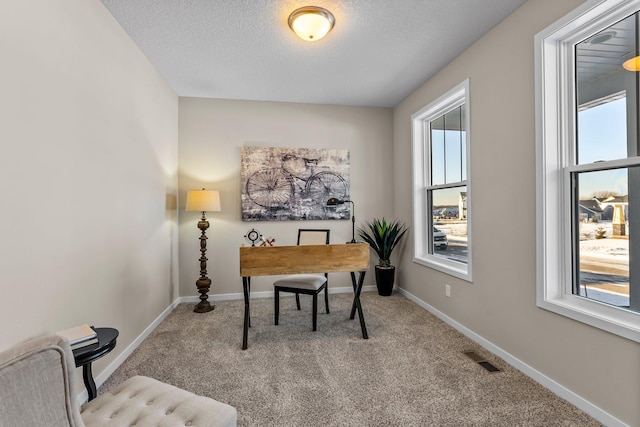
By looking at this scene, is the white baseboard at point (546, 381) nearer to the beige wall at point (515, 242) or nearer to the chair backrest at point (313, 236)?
the beige wall at point (515, 242)

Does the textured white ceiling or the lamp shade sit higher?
the textured white ceiling

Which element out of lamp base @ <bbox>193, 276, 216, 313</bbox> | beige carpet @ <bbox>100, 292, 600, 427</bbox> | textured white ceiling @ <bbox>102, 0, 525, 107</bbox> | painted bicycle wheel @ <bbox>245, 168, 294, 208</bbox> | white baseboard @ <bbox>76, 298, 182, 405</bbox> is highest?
textured white ceiling @ <bbox>102, 0, 525, 107</bbox>

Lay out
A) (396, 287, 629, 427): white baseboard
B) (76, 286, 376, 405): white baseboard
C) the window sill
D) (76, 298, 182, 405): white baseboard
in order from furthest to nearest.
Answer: the window sill < (76, 286, 376, 405): white baseboard < (76, 298, 182, 405): white baseboard < (396, 287, 629, 427): white baseboard

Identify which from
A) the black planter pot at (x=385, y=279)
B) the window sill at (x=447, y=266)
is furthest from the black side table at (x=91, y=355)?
the black planter pot at (x=385, y=279)

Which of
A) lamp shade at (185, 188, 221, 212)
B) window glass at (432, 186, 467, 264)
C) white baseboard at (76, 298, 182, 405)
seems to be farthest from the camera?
lamp shade at (185, 188, 221, 212)

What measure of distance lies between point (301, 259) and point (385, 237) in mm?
1680

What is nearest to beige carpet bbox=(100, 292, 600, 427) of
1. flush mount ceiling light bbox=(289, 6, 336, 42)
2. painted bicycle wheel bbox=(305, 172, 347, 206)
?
painted bicycle wheel bbox=(305, 172, 347, 206)

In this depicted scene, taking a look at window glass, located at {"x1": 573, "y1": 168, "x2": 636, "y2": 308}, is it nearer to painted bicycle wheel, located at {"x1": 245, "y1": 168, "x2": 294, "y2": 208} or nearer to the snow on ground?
the snow on ground

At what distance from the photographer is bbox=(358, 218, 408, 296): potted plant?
4.04 metres

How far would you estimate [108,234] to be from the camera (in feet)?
7.26

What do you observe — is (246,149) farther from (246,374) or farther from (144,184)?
(246,374)

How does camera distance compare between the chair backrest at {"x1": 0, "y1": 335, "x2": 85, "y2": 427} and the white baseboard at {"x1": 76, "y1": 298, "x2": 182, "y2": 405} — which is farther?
the white baseboard at {"x1": 76, "y1": 298, "x2": 182, "y2": 405}

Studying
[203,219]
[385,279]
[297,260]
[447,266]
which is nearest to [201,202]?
[203,219]

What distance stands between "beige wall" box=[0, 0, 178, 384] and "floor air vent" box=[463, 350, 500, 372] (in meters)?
2.65
